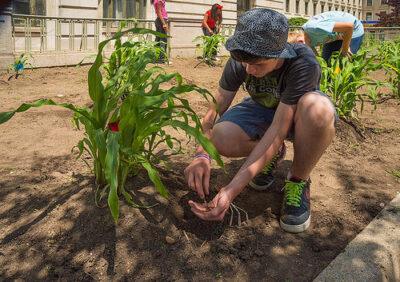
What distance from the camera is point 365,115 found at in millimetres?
4277

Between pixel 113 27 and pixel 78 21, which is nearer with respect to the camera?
pixel 78 21

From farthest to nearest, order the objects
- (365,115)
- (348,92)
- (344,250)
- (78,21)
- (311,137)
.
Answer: (78,21) → (365,115) → (348,92) → (311,137) → (344,250)

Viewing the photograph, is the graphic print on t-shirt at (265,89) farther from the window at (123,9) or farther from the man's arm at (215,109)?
the window at (123,9)

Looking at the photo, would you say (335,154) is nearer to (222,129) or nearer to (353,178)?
(353,178)

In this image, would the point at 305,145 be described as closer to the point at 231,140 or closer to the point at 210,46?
the point at 231,140

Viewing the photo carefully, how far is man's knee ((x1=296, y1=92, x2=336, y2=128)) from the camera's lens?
6.27 ft

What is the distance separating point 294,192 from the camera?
205 cm

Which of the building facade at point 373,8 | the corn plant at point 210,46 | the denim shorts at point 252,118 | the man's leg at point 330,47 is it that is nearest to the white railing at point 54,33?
the corn plant at point 210,46

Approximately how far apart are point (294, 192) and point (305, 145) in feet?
0.75

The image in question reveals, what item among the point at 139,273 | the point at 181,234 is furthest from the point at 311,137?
the point at 139,273

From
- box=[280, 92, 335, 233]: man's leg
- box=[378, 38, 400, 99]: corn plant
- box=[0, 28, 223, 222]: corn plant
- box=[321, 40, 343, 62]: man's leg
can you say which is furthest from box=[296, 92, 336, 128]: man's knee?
box=[321, 40, 343, 62]: man's leg

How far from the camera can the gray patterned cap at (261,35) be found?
168 cm

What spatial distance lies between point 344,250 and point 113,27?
1002cm

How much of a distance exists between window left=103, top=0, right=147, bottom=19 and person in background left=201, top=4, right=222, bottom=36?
335 cm
